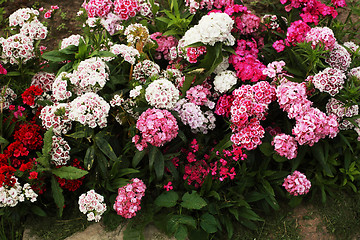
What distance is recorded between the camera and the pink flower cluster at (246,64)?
11.3 ft

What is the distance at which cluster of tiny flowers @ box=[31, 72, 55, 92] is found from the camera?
3.48 metres

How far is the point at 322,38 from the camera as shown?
10.7 ft

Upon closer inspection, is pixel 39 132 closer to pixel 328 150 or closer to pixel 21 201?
pixel 21 201

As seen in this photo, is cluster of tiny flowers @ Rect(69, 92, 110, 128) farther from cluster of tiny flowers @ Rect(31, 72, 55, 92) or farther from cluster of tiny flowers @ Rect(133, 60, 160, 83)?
cluster of tiny flowers @ Rect(31, 72, 55, 92)

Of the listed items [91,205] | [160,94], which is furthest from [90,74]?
[91,205]

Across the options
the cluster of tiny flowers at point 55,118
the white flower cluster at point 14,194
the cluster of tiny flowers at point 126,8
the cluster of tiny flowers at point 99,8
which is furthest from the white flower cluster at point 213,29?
the white flower cluster at point 14,194

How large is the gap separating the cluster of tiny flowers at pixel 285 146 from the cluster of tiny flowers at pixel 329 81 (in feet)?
1.73

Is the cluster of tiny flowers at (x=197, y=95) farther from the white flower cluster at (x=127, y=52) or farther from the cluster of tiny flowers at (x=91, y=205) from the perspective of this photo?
the cluster of tiny flowers at (x=91, y=205)

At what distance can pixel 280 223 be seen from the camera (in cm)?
338

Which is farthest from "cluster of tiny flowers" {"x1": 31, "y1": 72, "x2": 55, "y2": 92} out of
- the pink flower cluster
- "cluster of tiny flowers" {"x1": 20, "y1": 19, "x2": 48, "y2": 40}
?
the pink flower cluster

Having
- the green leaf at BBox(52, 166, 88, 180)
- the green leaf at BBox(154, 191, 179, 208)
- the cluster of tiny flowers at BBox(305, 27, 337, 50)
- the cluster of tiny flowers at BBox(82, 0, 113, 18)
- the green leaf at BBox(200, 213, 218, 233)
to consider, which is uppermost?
the cluster of tiny flowers at BBox(305, 27, 337, 50)

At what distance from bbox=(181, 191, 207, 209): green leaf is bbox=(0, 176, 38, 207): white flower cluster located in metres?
1.25

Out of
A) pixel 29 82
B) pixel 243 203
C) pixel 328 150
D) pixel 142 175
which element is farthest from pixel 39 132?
pixel 328 150

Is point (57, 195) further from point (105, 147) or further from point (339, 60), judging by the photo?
point (339, 60)
